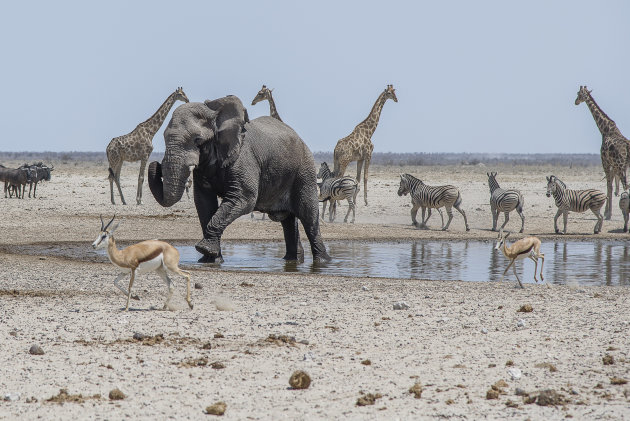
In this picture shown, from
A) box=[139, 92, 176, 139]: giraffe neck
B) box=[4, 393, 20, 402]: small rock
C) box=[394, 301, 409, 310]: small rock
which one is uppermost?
box=[139, 92, 176, 139]: giraffe neck

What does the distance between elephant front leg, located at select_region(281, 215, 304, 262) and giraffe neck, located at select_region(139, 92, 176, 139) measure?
40.7ft

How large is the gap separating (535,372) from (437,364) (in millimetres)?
728

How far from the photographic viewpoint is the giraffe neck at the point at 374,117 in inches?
1079

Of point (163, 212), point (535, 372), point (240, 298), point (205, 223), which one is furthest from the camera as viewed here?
point (163, 212)

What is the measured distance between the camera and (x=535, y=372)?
21.6 feet

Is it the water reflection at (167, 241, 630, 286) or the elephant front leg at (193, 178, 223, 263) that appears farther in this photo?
the elephant front leg at (193, 178, 223, 263)

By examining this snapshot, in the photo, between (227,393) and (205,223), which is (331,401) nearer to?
(227,393)

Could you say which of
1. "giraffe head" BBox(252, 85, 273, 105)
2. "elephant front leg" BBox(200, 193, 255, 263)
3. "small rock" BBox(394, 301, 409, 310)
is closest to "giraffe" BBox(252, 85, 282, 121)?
"giraffe head" BBox(252, 85, 273, 105)

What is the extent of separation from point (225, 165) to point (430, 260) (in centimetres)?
408

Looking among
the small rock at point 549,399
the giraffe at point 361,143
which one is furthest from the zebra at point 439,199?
the small rock at point 549,399

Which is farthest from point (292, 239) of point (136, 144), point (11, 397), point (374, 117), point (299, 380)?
point (374, 117)

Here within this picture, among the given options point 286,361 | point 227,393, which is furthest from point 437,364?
point 227,393

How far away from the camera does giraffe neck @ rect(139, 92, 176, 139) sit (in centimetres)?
2680

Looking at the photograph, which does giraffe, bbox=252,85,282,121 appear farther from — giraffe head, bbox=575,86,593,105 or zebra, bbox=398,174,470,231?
giraffe head, bbox=575,86,593,105
